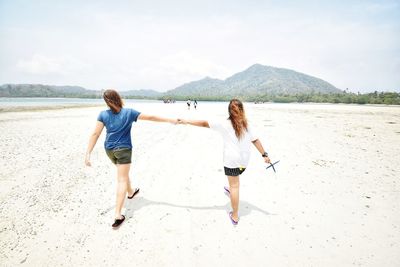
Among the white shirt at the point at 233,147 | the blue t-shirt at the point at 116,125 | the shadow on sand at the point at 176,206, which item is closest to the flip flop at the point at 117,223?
the shadow on sand at the point at 176,206

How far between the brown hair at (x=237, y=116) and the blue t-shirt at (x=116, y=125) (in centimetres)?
182

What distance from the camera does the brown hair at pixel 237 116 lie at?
3820mm

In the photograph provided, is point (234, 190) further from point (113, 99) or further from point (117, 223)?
point (113, 99)

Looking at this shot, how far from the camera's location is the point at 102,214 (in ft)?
14.7

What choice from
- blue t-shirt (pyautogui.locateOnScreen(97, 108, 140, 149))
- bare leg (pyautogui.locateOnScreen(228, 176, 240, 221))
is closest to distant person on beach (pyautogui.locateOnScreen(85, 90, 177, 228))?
blue t-shirt (pyautogui.locateOnScreen(97, 108, 140, 149))

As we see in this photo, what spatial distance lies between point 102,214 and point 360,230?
4783 millimetres

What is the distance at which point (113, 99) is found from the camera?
12.8 feet

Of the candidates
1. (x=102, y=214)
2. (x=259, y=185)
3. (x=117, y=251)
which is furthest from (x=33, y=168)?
(x=259, y=185)

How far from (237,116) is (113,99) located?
215cm

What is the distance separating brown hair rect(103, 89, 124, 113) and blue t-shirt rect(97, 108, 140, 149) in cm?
10

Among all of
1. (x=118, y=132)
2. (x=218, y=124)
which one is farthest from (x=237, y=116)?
(x=118, y=132)

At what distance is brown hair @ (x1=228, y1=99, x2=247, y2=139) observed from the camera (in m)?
3.82

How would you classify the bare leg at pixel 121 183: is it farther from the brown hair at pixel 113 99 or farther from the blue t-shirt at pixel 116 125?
the brown hair at pixel 113 99

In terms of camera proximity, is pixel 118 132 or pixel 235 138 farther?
pixel 118 132
